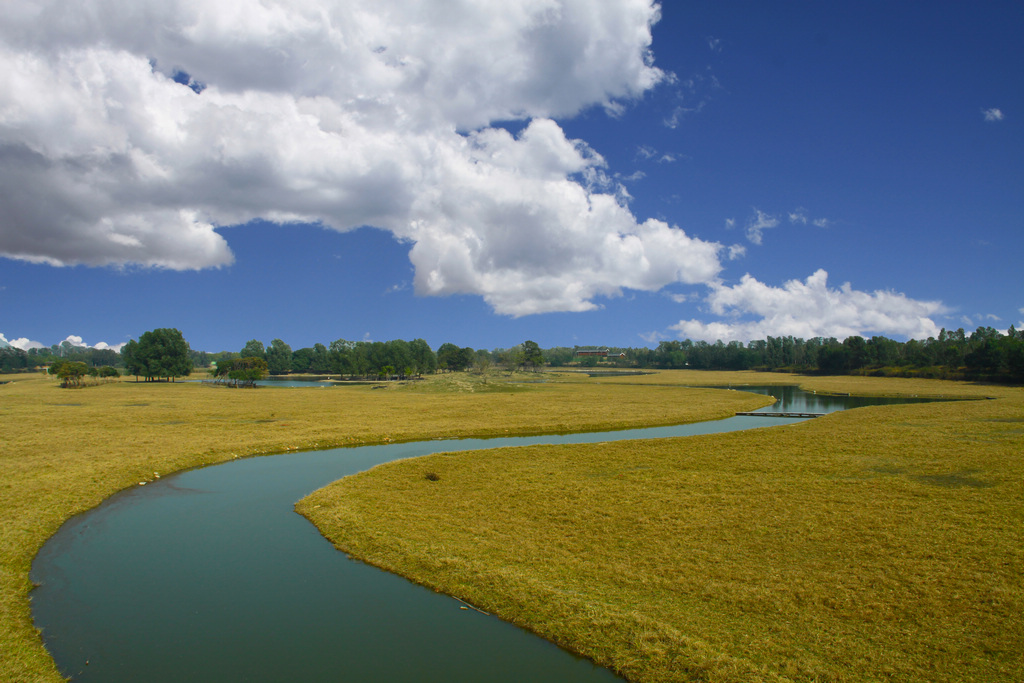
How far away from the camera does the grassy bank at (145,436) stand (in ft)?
48.4

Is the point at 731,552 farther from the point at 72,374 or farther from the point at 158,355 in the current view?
the point at 158,355

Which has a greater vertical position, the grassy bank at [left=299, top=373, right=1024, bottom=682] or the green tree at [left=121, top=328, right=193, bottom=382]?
the green tree at [left=121, top=328, right=193, bottom=382]

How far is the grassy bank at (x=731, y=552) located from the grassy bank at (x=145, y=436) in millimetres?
8338

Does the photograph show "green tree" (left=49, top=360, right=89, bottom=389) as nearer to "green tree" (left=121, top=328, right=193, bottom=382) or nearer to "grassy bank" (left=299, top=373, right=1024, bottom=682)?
"green tree" (left=121, top=328, right=193, bottom=382)


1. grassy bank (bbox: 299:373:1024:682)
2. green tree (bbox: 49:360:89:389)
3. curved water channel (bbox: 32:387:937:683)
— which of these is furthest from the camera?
green tree (bbox: 49:360:89:389)

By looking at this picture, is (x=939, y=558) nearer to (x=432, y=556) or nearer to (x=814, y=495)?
(x=814, y=495)

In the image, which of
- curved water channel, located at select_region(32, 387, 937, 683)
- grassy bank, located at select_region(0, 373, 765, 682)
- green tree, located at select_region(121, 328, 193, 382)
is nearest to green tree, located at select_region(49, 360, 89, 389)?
green tree, located at select_region(121, 328, 193, 382)

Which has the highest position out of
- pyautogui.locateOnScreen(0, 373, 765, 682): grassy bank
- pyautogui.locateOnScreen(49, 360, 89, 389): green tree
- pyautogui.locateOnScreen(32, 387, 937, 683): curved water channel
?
pyautogui.locateOnScreen(49, 360, 89, 389): green tree

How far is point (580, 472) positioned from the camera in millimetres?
24703

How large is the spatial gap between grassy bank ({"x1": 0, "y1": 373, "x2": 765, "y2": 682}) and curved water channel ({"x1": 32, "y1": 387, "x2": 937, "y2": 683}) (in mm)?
687

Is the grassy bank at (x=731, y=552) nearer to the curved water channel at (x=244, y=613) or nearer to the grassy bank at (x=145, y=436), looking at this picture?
the curved water channel at (x=244, y=613)

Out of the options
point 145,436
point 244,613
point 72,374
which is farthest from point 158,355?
point 244,613

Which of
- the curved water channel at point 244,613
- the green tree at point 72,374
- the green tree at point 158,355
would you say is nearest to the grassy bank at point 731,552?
the curved water channel at point 244,613

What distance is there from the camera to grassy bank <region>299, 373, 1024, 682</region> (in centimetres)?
985
